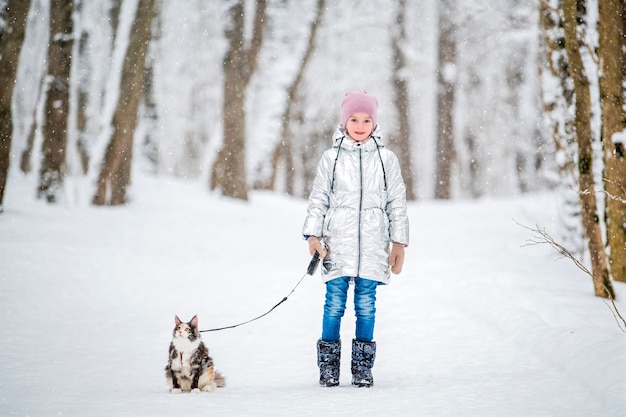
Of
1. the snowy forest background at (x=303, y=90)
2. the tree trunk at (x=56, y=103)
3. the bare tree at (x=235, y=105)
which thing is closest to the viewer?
the snowy forest background at (x=303, y=90)

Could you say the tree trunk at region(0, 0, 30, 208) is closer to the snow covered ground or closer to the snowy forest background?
the snowy forest background

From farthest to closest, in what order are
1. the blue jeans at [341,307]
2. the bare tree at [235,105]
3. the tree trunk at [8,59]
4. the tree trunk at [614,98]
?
the bare tree at [235,105], the tree trunk at [8,59], the tree trunk at [614,98], the blue jeans at [341,307]

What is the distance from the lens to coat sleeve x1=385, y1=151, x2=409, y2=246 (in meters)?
3.93

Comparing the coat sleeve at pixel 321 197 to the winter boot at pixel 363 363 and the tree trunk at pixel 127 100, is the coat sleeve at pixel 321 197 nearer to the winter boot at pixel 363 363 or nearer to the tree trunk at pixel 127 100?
the winter boot at pixel 363 363

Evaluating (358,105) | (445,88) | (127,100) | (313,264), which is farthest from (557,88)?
(445,88)

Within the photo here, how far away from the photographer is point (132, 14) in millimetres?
11586

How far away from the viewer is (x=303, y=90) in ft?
74.4

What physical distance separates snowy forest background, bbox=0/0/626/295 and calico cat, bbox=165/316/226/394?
302cm

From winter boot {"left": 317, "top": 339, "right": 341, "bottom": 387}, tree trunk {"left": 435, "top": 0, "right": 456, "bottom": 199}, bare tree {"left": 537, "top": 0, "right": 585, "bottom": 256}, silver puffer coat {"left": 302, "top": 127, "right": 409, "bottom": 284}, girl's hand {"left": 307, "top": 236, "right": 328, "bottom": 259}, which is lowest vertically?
winter boot {"left": 317, "top": 339, "right": 341, "bottom": 387}

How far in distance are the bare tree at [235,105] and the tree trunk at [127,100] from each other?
2262 millimetres

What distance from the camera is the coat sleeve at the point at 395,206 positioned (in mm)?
3928

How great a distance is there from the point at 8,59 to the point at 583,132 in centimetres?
761

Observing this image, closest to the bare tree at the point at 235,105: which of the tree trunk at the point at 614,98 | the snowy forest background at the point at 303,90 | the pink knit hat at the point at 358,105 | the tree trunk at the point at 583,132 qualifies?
the snowy forest background at the point at 303,90

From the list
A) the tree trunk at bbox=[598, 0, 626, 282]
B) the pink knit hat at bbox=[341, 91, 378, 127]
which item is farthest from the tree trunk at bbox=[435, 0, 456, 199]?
the pink knit hat at bbox=[341, 91, 378, 127]
